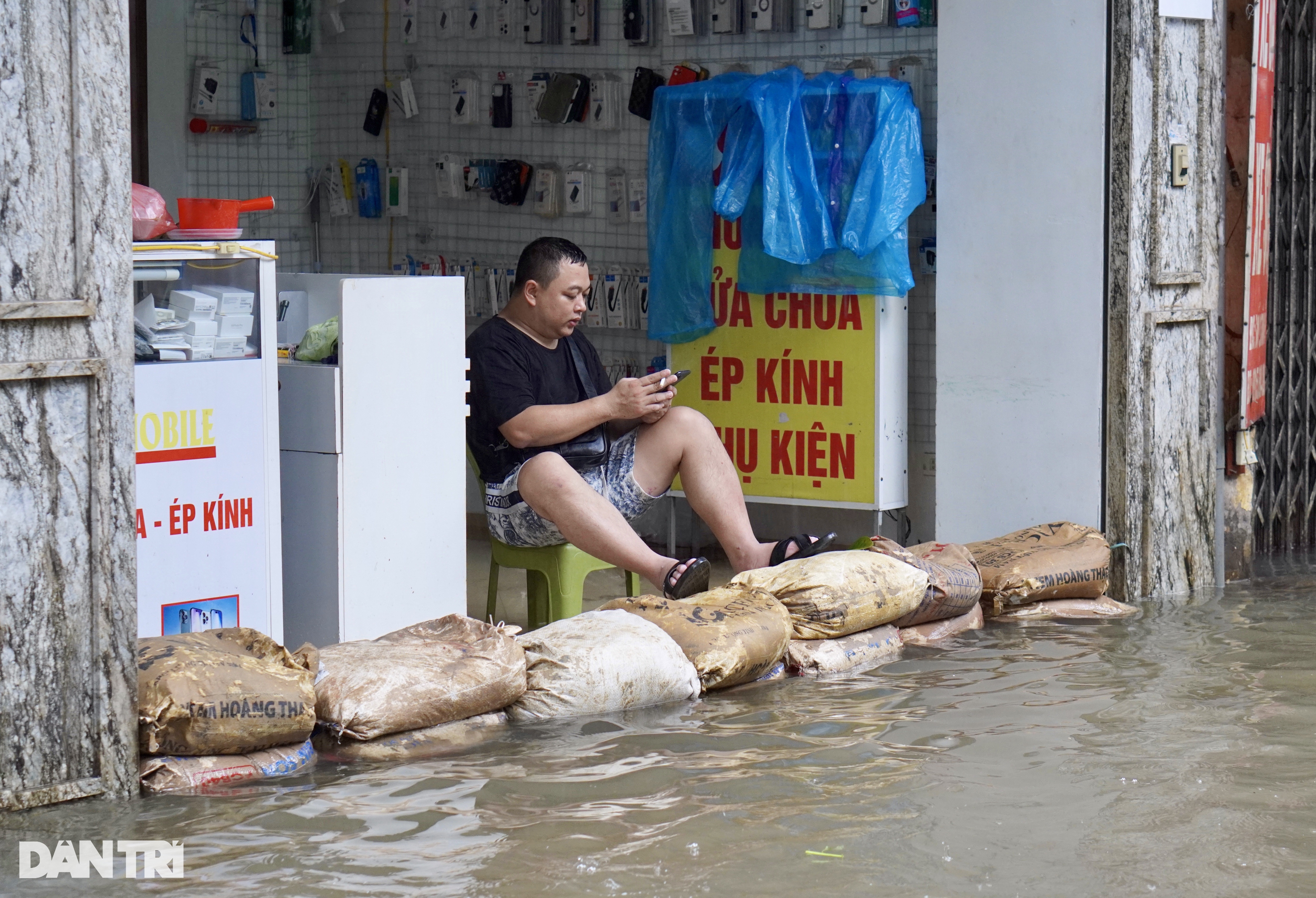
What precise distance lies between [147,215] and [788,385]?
2.82 m

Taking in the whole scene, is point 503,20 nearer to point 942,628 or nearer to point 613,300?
point 613,300

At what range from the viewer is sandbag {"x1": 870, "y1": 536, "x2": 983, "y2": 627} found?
4.64m

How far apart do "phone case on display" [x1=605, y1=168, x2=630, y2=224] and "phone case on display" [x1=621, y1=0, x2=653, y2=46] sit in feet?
1.84


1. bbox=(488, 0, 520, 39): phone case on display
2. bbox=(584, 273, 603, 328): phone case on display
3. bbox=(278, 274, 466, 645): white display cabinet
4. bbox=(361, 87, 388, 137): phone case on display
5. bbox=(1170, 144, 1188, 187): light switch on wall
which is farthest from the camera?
bbox=(361, 87, 388, 137): phone case on display

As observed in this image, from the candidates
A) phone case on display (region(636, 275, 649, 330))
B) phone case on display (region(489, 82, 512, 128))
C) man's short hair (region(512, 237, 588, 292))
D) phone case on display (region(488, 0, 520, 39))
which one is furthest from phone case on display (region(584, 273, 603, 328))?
man's short hair (region(512, 237, 588, 292))

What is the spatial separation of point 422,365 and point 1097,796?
7.00 feet

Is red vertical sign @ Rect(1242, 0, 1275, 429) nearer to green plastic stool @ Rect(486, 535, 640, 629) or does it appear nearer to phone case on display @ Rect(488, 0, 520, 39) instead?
green plastic stool @ Rect(486, 535, 640, 629)

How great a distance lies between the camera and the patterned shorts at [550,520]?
4.65 meters

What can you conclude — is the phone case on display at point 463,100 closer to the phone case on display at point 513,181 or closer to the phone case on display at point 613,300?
the phone case on display at point 513,181

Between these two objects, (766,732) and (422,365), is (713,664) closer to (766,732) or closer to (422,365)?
(766,732)

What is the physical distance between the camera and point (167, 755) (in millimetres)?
3258

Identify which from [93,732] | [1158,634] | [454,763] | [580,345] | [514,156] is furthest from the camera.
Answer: [514,156]

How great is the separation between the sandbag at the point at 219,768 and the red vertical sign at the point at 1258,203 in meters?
3.66

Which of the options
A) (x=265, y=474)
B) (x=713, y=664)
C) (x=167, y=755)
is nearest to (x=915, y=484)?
(x=713, y=664)
